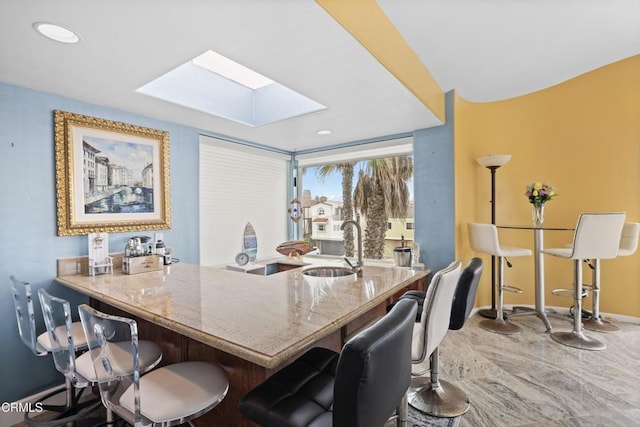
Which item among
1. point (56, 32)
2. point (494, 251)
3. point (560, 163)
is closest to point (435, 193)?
point (494, 251)

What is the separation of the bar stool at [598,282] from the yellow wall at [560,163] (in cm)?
22

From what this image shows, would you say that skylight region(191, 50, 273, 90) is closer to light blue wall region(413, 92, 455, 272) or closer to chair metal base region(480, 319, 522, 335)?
light blue wall region(413, 92, 455, 272)

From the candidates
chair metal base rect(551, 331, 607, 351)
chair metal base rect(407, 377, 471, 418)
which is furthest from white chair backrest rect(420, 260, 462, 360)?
chair metal base rect(551, 331, 607, 351)

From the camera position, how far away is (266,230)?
4.07m

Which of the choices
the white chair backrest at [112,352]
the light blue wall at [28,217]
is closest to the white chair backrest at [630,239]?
the white chair backrest at [112,352]

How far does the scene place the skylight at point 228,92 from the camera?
2.29m

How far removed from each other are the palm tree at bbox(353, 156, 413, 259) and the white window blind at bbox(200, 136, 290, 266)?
46.5 inches

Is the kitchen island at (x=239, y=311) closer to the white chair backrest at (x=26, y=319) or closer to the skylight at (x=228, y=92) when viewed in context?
the white chair backrest at (x=26, y=319)

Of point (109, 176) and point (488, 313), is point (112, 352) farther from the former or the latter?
point (488, 313)

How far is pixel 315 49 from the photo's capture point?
5.15 ft

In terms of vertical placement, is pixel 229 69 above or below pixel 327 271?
above

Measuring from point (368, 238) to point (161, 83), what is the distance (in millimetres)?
2841

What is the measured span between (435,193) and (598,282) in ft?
6.58

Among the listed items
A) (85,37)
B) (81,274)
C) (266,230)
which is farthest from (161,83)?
(266,230)
